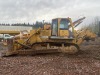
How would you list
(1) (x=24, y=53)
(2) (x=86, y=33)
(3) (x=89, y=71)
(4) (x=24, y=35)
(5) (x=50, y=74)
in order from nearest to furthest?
(5) (x=50, y=74)
(3) (x=89, y=71)
(1) (x=24, y=53)
(4) (x=24, y=35)
(2) (x=86, y=33)

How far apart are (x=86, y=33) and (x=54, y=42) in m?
5.70

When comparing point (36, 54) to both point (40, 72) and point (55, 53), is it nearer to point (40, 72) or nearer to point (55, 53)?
point (55, 53)

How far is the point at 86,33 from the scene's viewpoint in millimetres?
22984

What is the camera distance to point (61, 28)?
709 inches

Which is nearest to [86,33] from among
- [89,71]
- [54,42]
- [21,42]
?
[54,42]

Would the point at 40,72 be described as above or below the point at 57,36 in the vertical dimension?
below

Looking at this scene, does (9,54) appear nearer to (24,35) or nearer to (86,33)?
(24,35)

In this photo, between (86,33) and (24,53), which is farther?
(86,33)

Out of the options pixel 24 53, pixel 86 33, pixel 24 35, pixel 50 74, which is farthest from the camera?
pixel 86 33

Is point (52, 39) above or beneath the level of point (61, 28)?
beneath

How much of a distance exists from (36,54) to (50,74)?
7514 millimetres

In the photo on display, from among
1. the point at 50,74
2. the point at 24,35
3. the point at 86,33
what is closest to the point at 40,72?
the point at 50,74

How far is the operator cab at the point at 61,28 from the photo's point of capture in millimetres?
17906

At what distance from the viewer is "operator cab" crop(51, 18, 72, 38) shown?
1791 cm
